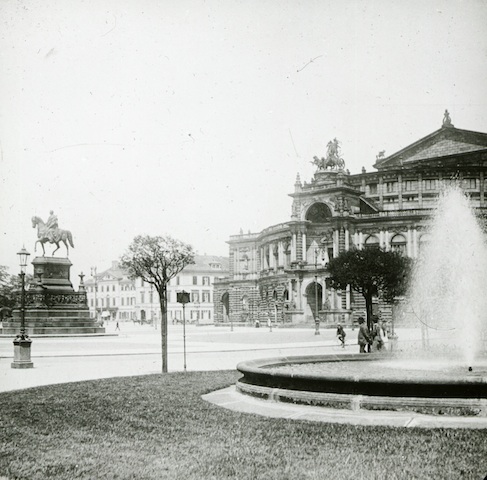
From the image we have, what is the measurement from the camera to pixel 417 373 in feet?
37.4

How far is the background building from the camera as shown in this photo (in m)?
123

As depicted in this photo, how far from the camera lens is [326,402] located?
30.5 feet

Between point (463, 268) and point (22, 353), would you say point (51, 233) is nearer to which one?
point (22, 353)

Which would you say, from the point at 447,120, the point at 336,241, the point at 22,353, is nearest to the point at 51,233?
the point at 22,353

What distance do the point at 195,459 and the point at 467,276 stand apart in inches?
433

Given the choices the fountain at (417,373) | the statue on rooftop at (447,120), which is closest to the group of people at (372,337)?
the fountain at (417,373)

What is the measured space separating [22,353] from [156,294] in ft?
371

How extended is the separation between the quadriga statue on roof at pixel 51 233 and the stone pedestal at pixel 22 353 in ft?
79.5

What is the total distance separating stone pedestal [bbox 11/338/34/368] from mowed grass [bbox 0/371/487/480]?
867 centimetres

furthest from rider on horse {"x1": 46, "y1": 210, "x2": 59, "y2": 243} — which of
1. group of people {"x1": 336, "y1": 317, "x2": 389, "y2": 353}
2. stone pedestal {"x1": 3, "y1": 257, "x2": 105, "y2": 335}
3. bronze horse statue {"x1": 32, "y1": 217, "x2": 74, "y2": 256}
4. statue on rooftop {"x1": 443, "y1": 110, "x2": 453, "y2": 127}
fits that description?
statue on rooftop {"x1": 443, "y1": 110, "x2": 453, "y2": 127}

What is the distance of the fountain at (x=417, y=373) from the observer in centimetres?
859

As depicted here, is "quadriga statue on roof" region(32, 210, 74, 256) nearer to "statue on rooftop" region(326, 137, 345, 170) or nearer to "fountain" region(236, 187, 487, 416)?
"fountain" region(236, 187, 487, 416)

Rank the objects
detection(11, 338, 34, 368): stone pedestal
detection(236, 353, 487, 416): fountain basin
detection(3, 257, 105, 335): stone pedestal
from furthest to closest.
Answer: detection(3, 257, 105, 335): stone pedestal
detection(11, 338, 34, 368): stone pedestal
detection(236, 353, 487, 416): fountain basin

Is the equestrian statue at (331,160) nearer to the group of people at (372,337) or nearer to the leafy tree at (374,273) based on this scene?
the leafy tree at (374,273)
